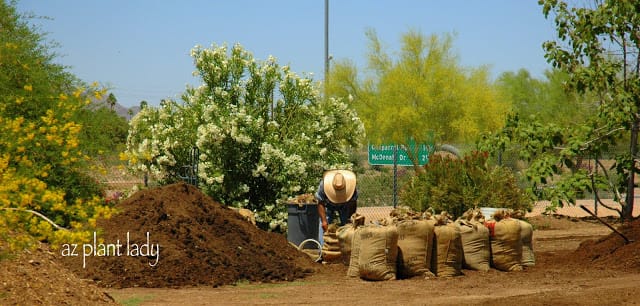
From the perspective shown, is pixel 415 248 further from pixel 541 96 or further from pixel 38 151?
pixel 541 96

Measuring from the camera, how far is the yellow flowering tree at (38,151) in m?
6.84

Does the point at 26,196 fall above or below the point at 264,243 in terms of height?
above

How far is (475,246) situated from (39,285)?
723cm

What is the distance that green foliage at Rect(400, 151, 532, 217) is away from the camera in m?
19.3

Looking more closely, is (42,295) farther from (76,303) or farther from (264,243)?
(264,243)

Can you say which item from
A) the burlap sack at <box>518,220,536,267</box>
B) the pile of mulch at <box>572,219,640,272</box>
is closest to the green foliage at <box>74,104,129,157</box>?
the burlap sack at <box>518,220,536,267</box>

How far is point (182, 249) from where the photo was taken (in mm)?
13422

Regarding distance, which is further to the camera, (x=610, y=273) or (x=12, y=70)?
(x=12, y=70)

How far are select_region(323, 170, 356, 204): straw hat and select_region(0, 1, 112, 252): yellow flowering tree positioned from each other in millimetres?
3580

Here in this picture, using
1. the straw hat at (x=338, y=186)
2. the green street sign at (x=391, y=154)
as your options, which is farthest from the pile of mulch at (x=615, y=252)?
the green street sign at (x=391, y=154)

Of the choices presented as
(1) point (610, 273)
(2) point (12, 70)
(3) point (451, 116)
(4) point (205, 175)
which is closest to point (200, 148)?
(4) point (205, 175)

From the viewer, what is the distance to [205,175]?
1848 cm

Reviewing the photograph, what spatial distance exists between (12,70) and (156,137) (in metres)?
3.43

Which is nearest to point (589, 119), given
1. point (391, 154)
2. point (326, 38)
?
point (391, 154)
